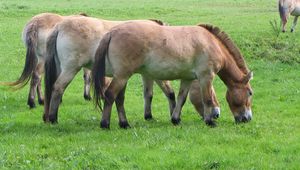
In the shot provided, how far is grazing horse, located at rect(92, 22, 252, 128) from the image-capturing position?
9.26 m

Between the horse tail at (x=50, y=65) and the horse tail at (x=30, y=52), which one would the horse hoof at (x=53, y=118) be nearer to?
the horse tail at (x=50, y=65)

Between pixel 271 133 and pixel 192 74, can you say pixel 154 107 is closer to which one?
pixel 192 74

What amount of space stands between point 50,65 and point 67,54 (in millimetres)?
499

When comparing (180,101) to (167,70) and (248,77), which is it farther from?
(248,77)

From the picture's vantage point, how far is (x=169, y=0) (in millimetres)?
47906

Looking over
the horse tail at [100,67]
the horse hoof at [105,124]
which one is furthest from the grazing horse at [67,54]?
the horse tail at [100,67]

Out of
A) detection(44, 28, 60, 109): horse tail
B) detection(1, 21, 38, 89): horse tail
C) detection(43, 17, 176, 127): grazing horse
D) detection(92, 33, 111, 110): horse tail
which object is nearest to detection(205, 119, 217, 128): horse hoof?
detection(43, 17, 176, 127): grazing horse

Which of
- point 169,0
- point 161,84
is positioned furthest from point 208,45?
point 169,0

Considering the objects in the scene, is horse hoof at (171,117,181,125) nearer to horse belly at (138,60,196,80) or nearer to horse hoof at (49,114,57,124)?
horse belly at (138,60,196,80)

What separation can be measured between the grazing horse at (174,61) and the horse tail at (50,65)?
1.27 m

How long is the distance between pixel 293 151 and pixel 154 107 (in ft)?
16.1

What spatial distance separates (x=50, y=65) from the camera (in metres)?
10.3

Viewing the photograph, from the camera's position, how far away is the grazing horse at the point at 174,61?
926cm

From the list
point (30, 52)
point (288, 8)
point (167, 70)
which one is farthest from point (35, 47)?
point (288, 8)
